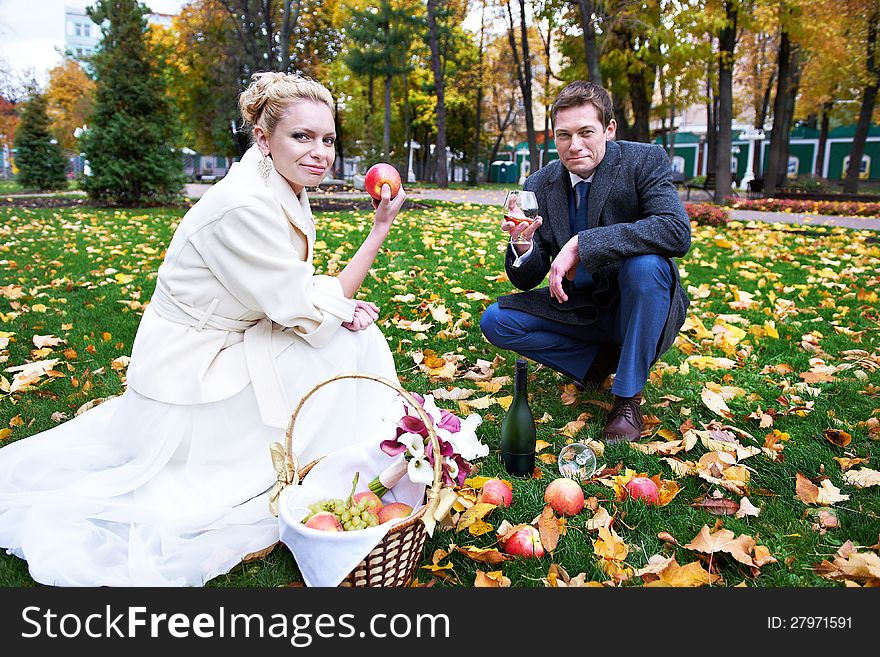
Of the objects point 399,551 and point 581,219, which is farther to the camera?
point 581,219

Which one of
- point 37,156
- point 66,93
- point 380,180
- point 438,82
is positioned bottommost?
point 380,180

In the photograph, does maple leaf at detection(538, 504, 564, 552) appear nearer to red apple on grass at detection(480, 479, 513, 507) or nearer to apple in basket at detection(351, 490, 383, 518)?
red apple on grass at detection(480, 479, 513, 507)

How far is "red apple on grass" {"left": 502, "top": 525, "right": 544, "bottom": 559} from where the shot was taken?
215 cm

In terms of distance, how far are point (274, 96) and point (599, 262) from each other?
1569 mm

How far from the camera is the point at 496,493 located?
243cm

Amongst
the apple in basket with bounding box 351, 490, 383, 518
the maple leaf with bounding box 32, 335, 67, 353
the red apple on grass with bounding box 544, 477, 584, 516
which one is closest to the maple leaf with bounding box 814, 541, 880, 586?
the red apple on grass with bounding box 544, 477, 584, 516

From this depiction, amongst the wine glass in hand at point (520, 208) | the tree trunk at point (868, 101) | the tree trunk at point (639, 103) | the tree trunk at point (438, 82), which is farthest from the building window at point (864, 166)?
the wine glass in hand at point (520, 208)

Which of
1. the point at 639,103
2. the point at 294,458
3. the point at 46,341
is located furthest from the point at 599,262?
the point at 639,103

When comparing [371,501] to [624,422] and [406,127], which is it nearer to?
[624,422]

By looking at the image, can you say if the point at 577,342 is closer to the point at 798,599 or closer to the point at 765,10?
the point at 798,599

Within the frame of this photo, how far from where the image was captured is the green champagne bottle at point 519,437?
8.76ft

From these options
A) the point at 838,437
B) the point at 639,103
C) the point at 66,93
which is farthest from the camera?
the point at 66,93

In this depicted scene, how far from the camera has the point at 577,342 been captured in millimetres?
3459

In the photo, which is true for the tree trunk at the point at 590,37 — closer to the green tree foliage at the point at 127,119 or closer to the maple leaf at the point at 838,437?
the green tree foliage at the point at 127,119
